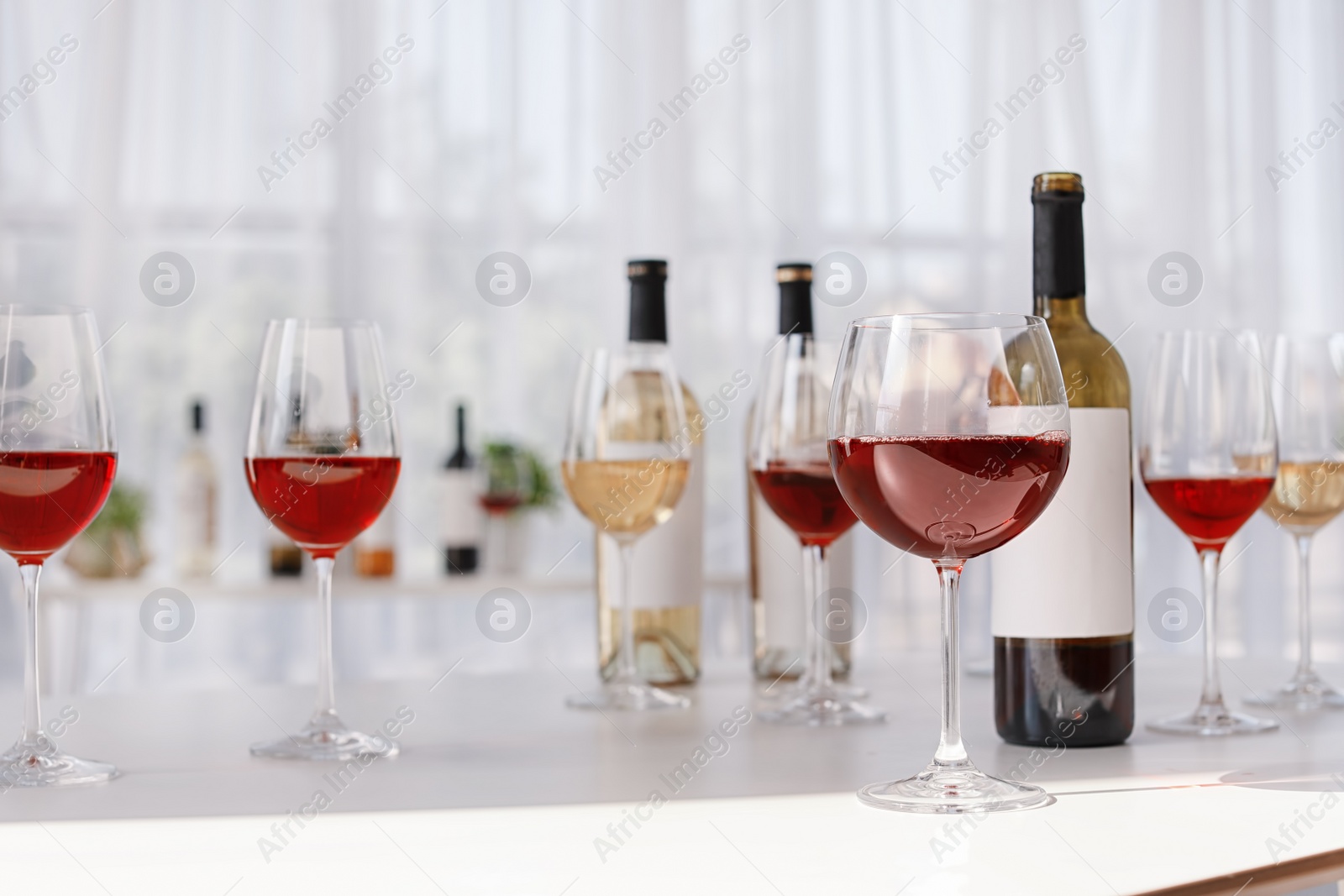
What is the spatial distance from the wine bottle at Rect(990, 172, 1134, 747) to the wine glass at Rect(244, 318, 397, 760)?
15.8 inches

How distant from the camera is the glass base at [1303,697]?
100 cm

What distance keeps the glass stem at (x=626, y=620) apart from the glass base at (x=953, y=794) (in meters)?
0.41

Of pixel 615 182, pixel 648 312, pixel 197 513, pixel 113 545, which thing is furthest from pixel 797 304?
pixel 615 182

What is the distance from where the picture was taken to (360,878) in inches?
20.8

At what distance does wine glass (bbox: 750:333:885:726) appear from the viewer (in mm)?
1003

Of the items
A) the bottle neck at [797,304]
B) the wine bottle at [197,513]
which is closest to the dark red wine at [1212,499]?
the bottle neck at [797,304]

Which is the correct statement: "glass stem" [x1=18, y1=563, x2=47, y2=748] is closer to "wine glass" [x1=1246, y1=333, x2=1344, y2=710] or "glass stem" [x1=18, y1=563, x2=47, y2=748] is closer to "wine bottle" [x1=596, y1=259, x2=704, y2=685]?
"wine bottle" [x1=596, y1=259, x2=704, y2=685]

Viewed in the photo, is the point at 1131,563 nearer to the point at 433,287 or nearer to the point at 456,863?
the point at 456,863

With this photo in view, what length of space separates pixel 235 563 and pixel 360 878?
2620mm

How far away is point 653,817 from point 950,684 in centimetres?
16

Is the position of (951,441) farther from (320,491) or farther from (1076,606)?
(320,491)

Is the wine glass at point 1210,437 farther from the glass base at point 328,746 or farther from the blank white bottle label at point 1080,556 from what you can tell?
the glass base at point 328,746

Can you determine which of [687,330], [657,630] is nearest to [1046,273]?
[657,630]

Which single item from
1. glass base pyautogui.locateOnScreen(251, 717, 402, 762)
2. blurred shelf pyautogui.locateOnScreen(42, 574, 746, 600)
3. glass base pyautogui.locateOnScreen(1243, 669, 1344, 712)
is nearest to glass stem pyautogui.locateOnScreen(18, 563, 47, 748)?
Result: glass base pyautogui.locateOnScreen(251, 717, 402, 762)
